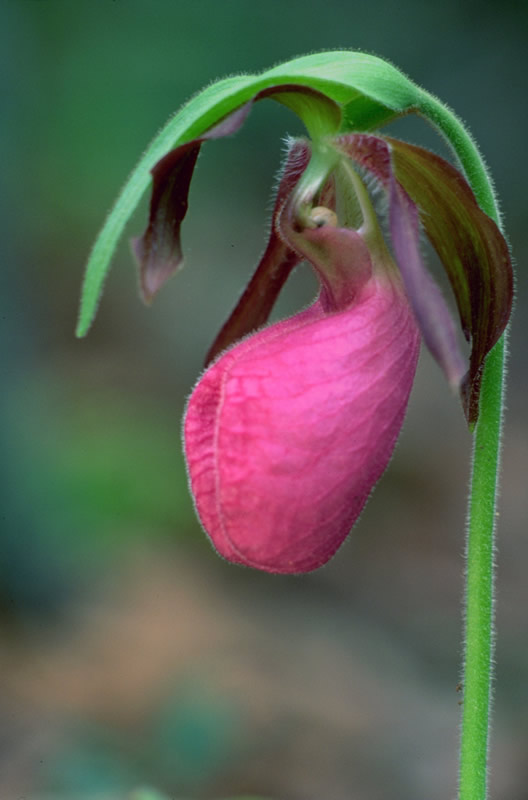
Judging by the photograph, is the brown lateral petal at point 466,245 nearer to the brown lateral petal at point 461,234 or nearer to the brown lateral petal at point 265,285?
the brown lateral petal at point 461,234

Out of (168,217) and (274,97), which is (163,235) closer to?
(168,217)

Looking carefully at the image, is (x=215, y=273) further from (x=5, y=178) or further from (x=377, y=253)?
(x=377, y=253)

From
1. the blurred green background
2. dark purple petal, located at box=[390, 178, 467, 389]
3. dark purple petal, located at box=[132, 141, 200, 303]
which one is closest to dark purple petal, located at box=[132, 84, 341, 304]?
dark purple petal, located at box=[132, 141, 200, 303]

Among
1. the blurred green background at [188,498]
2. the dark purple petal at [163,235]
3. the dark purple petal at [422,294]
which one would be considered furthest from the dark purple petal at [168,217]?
the blurred green background at [188,498]

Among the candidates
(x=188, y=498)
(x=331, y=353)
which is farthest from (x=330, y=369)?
(x=188, y=498)

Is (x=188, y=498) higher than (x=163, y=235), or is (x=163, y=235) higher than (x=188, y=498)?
(x=163, y=235)

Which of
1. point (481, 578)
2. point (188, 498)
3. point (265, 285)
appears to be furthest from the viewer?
point (188, 498)

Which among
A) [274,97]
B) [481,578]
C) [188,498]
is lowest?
[188,498]
